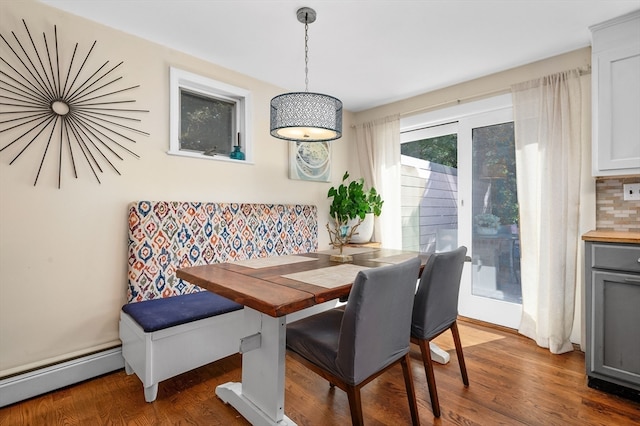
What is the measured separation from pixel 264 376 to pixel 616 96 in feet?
8.96

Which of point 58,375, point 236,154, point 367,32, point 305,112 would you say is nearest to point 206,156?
point 236,154

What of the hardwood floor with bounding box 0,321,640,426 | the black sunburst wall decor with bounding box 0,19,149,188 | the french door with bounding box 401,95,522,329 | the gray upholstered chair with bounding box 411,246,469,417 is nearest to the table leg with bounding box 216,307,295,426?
the hardwood floor with bounding box 0,321,640,426

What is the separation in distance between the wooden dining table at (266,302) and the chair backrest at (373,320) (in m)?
0.16

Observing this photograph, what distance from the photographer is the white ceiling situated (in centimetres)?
200

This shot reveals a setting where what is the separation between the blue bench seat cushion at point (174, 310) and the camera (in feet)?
6.06

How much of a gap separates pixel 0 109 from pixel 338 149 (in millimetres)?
2983

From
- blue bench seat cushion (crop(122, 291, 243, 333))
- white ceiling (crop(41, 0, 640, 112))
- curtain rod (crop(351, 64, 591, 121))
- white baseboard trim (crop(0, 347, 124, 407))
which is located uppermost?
white ceiling (crop(41, 0, 640, 112))

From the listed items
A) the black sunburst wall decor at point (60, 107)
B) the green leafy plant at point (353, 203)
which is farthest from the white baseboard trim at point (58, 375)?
the green leafy plant at point (353, 203)

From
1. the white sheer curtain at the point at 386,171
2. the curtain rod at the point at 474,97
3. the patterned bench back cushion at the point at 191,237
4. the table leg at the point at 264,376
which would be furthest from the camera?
the white sheer curtain at the point at 386,171

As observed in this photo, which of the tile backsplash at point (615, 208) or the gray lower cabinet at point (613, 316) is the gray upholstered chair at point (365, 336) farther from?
the tile backsplash at point (615, 208)

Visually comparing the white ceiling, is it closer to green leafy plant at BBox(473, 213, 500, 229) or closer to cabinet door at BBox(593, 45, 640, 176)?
cabinet door at BBox(593, 45, 640, 176)

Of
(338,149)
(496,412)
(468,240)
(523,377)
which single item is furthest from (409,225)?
(496,412)

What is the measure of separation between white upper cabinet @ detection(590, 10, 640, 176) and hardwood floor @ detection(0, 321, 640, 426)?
141 centimetres

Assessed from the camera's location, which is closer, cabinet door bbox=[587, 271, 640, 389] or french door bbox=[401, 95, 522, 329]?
cabinet door bbox=[587, 271, 640, 389]
